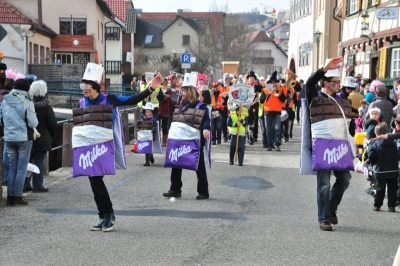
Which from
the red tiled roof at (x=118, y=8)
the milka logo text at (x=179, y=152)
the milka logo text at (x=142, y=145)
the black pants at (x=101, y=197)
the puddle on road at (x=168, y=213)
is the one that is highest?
the red tiled roof at (x=118, y=8)

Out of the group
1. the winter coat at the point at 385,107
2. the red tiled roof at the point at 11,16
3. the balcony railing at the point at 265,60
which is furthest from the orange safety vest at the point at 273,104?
the balcony railing at the point at 265,60

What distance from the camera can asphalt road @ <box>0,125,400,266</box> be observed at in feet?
27.8

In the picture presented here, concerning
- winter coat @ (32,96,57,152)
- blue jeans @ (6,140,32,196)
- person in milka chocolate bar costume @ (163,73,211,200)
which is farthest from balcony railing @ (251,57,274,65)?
blue jeans @ (6,140,32,196)

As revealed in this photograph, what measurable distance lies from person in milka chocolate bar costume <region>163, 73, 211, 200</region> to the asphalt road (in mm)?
214

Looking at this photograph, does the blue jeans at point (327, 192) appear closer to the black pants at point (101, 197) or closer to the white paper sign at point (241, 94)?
the black pants at point (101, 197)

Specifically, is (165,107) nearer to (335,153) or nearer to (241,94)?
(241,94)

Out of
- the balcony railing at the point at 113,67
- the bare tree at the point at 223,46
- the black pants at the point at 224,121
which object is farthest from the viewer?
the bare tree at the point at 223,46

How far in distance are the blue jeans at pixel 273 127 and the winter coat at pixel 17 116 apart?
1073 cm

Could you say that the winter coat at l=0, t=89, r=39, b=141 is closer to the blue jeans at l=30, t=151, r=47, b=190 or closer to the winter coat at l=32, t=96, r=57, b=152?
the winter coat at l=32, t=96, r=57, b=152

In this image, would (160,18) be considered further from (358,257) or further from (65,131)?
(358,257)

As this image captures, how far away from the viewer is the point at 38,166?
44.1ft

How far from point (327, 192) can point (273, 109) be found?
1183 cm

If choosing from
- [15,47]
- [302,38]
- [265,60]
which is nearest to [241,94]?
[15,47]

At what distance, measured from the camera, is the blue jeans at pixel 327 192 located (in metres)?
10.1
